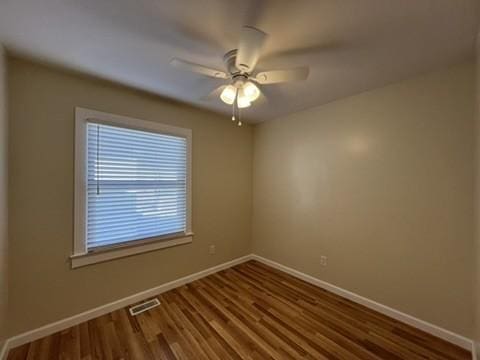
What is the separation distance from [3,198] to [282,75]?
7.44ft

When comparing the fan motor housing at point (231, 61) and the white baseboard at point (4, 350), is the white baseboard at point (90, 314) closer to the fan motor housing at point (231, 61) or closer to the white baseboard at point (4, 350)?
the white baseboard at point (4, 350)

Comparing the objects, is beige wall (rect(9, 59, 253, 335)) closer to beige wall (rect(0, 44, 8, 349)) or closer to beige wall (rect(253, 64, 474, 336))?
beige wall (rect(0, 44, 8, 349))

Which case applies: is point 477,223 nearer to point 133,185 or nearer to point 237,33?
point 237,33

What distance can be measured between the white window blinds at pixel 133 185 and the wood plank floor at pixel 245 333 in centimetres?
79

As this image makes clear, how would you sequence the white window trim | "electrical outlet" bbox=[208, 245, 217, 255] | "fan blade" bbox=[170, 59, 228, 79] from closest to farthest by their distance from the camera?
1. "fan blade" bbox=[170, 59, 228, 79]
2. the white window trim
3. "electrical outlet" bbox=[208, 245, 217, 255]

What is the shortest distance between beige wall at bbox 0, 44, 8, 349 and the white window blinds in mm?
541

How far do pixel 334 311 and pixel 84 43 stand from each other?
3227mm

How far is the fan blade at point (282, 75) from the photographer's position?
144 cm

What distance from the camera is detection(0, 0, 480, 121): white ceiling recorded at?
3.98 ft

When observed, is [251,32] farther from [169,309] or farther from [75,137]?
[169,309]

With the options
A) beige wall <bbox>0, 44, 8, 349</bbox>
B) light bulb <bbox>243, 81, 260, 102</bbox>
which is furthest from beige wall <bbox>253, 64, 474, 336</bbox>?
beige wall <bbox>0, 44, 8, 349</bbox>

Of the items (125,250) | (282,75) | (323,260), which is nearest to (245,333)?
(323,260)

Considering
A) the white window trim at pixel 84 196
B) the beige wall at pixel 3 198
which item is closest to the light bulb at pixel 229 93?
the white window trim at pixel 84 196

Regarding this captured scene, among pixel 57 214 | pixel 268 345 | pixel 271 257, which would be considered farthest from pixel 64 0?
pixel 271 257
